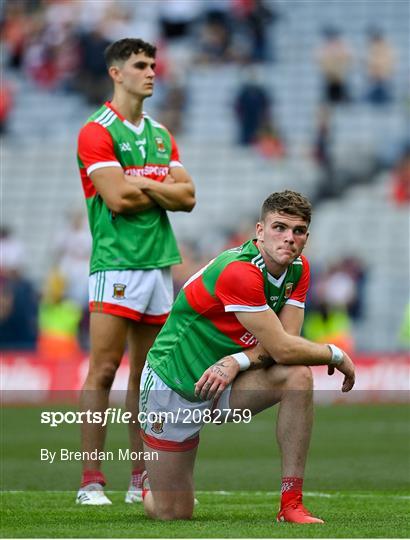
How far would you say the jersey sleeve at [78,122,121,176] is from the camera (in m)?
7.27

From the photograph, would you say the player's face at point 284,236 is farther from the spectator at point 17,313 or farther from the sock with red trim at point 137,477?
the spectator at point 17,313

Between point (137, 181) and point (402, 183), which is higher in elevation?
point (402, 183)

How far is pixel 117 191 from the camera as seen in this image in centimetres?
717

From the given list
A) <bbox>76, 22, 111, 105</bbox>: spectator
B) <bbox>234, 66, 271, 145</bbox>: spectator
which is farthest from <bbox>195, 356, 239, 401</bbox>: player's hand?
<bbox>76, 22, 111, 105</bbox>: spectator

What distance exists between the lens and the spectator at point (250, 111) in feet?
74.9

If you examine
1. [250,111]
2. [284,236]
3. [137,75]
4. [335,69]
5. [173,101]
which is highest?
[335,69]

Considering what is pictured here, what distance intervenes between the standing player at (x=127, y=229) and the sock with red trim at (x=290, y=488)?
A: 1517 mm

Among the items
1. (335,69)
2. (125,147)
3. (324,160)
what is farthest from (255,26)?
(125,147)

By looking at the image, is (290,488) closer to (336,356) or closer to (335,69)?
(336,356)

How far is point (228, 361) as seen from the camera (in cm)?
591

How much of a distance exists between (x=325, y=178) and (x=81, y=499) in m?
15.6

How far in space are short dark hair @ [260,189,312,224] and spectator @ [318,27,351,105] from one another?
17468mm

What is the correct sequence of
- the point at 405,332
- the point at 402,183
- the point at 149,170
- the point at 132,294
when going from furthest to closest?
the point at 402,183 → the point at 405,332 → the point at 149,170 → the point at 132,294

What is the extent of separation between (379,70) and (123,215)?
16607 mm
